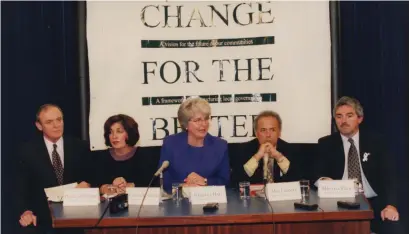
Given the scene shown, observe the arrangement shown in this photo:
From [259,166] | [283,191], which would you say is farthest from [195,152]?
[283,191]

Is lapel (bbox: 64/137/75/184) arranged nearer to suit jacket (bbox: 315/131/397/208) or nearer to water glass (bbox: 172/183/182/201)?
water glass (bbox: 172/183/182/201)

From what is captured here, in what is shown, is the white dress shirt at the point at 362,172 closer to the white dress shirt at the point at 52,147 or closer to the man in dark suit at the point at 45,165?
the man in dark suit at the point at 45,165

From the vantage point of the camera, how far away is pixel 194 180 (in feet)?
11.2

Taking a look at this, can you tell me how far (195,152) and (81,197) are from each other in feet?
2.96

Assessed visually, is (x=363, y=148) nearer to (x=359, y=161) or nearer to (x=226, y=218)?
(x=359, y=161)

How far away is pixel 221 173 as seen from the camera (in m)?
3.75

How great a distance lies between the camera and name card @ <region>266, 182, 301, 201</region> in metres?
3.16

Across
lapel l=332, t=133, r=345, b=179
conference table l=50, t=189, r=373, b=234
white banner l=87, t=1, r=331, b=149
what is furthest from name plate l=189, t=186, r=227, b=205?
white banner l=87, t=1, r=331, b=149

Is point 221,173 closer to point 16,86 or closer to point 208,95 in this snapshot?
point 208,95

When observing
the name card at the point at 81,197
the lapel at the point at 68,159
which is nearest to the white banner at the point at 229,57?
the lapel at the point at 68,159

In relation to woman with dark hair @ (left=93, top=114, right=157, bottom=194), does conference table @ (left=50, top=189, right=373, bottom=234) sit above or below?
below

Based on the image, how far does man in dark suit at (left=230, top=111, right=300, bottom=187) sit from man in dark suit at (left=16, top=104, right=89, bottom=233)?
109 cm

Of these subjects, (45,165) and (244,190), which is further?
(45,165)

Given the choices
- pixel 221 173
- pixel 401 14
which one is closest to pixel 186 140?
pixel 221 173
